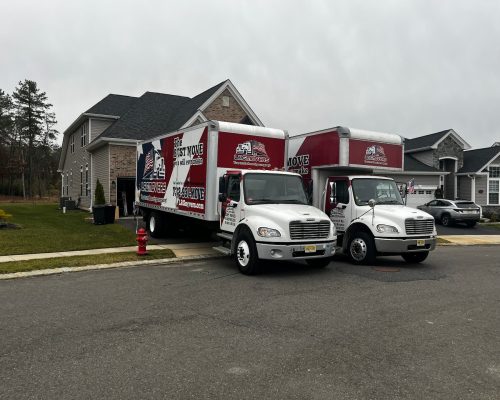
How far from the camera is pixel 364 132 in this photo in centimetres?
1241

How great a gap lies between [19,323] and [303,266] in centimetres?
656

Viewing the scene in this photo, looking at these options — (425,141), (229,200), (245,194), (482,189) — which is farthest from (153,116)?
(482,189)

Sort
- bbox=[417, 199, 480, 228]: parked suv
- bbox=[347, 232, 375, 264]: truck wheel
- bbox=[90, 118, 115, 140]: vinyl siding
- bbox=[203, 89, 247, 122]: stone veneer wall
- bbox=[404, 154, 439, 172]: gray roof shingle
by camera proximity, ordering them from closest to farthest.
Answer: bbox=[347, 232, 375, 264]: truck wheel
bbox=[417, 199, 480, 228]: parked suv
bbox=[203, 89, 247, 122]: stone veneer wall
bbox=[90, 118, 115, 140]: vinyl siding
bbox=[404, 154, 439, 172]: gray roof shingle

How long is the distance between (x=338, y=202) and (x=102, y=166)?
57.3ft

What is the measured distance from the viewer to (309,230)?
955cm

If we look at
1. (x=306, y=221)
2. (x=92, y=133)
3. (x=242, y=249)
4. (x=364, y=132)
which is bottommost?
(x=242, y=249)

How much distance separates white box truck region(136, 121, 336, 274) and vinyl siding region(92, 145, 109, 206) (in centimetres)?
1086

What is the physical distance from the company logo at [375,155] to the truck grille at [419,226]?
7.81ft

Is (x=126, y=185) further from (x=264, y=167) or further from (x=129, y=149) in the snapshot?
(x=264, y=167)

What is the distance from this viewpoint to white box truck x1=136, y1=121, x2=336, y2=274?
943cm

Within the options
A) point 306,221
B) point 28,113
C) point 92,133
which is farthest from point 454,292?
point 28,113

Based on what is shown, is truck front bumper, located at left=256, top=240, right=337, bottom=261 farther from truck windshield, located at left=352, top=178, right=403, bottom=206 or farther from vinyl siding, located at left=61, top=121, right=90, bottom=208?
vinyl siding, located at left=61, top=121, right=90, bottom=208

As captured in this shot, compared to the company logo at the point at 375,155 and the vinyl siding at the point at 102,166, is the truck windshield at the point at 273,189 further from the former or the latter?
the vinyl siding at the point at 102,166

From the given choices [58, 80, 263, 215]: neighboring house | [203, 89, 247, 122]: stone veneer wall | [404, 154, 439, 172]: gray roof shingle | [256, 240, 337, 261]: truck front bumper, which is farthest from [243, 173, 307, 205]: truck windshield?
[404, 154, 439, 172]: gray roof shingle
